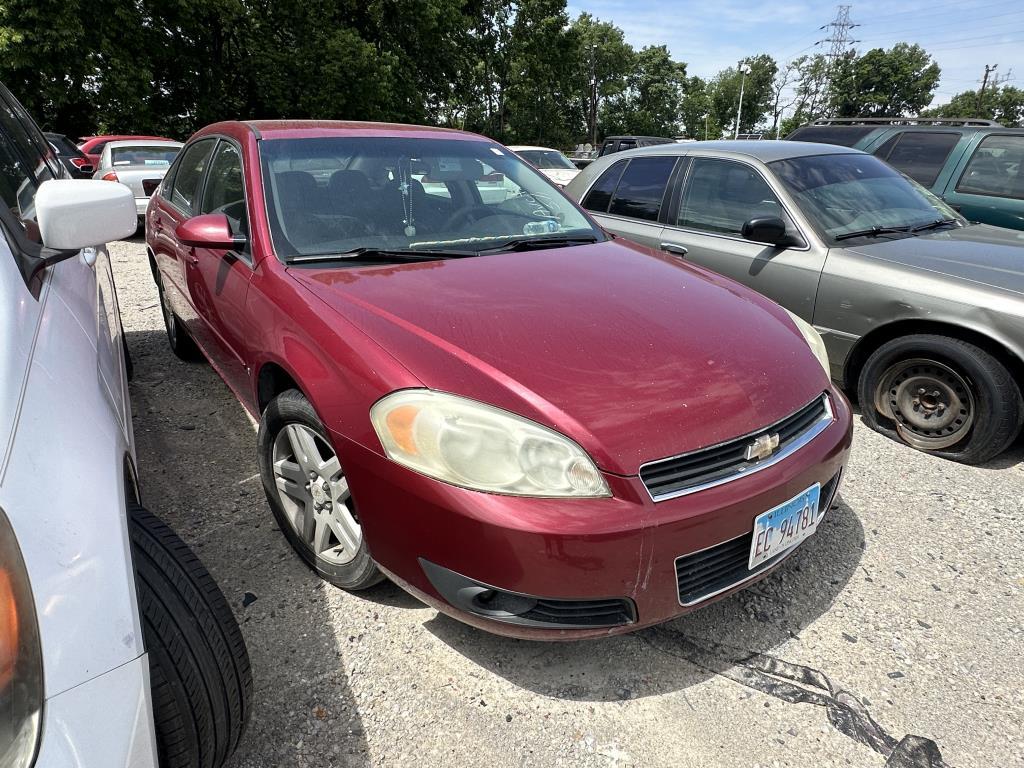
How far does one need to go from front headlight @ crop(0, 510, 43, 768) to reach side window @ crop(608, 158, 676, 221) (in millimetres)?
4304

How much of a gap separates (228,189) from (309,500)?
1.59 meters

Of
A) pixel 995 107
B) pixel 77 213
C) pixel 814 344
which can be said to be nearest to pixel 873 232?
pixel 814 344

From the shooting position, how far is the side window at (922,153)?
5.82m

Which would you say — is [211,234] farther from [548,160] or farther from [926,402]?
[548,160]

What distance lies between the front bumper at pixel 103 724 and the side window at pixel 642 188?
4.25 m

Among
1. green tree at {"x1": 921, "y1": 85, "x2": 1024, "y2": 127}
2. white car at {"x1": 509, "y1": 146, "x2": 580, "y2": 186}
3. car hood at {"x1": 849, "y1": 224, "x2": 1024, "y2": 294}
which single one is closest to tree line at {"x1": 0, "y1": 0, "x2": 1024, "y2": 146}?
white car at {"x1": 509, "y1": 146, "x2": 580, "y2": 186}

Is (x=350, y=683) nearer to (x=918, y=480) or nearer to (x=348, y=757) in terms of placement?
(x=348, y=757)

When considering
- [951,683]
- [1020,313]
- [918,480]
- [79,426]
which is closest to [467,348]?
[79,426]

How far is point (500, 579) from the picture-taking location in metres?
1.63

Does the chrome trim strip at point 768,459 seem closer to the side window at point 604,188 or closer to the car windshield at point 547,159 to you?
the side window at point 604,188

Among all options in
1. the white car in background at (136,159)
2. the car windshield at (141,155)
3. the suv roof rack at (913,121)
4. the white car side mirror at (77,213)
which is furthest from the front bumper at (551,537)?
the car windshield at (141,155)

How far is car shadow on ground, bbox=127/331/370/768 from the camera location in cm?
176

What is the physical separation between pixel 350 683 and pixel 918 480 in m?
2.82

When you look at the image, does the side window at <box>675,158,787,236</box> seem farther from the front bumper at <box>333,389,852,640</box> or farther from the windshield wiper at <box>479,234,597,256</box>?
the front bumper at <box>333,389,852,640</box>
